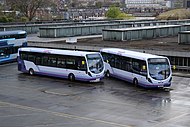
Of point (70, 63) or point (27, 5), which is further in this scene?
point (27, 5)

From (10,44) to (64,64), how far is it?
1473 centimetres

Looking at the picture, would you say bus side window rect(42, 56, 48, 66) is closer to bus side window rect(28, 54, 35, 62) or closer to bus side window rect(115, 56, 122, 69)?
bus side window rect(28, 54, 35, 62)

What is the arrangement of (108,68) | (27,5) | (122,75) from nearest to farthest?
1. (122,75)
2. (108,68)
3. (27,5)

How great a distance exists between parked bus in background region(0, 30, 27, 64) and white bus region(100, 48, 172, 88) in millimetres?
17113

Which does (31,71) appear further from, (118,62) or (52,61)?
(118,62)

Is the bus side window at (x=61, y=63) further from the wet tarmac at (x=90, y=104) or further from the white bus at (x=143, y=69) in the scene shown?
the white bus at (x=143, y=69)

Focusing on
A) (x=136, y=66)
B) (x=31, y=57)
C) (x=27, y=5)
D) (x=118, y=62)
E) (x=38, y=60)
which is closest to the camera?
(x=136, y=66)

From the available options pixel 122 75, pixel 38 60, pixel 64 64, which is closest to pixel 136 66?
pixel 122 75

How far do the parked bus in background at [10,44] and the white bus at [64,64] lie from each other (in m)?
7.07

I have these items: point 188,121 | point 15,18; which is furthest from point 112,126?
point 15,18

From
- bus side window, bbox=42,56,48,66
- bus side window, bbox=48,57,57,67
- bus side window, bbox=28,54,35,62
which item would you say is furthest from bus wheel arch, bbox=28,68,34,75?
bus side window, bbox=48,57,57,67

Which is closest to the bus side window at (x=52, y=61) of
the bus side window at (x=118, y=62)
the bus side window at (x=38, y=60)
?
the bus side window at (x=38, y=60)

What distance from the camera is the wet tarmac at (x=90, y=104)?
24.3m

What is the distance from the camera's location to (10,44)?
174 ft
